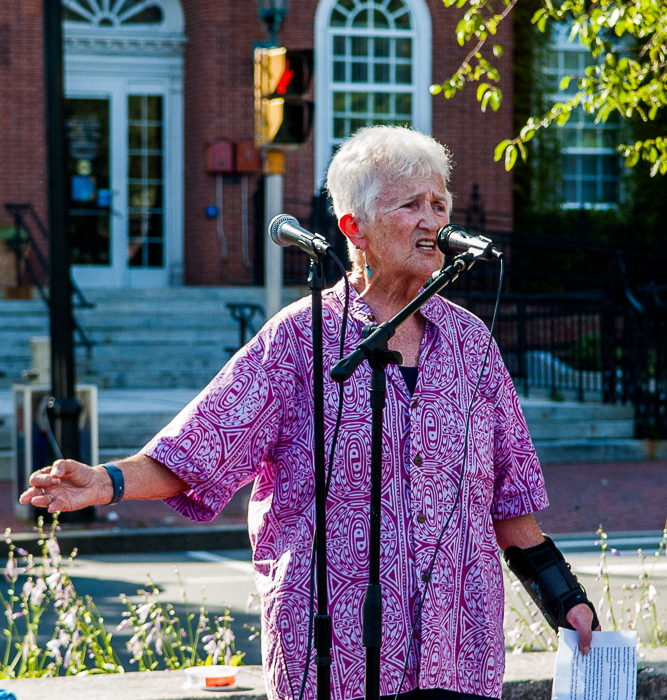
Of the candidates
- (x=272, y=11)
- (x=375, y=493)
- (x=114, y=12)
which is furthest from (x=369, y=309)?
(x=114, y=12)

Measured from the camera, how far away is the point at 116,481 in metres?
2.55

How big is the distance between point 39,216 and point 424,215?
15713mm

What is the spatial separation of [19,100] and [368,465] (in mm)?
16036

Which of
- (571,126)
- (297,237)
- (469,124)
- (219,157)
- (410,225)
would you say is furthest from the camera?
(571,126)

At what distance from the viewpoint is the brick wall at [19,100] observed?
17516 millimetres

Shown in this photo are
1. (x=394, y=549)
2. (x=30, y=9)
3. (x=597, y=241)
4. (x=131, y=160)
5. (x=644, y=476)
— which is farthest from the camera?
(x=597, y=241)

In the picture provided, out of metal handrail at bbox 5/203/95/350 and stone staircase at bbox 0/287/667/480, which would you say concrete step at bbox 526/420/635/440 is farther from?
metal handrail at bbox 5/203/95/350

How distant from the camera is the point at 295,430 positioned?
277 centimetres

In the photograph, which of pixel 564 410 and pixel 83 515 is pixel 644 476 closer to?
pixel 564 410

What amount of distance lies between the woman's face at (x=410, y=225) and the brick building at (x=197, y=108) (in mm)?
15617

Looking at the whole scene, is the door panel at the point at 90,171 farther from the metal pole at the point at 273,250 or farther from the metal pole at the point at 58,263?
the metal pole at the point at 273,250

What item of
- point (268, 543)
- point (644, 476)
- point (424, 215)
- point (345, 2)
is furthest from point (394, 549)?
point (345, 2)

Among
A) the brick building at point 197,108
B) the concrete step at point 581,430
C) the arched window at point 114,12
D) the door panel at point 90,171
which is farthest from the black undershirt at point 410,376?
the arched window at point 114,12

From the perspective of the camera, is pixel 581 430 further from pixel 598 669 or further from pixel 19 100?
pixel 598 669
